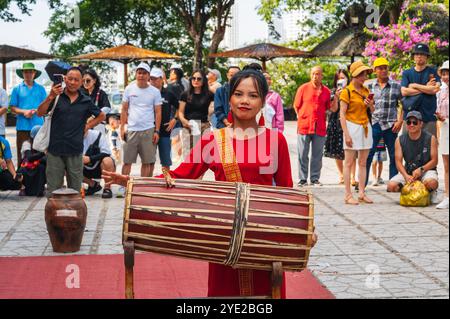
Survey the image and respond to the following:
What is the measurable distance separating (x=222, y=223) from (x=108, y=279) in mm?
2907

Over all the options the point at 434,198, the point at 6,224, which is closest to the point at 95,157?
the point at 6,224

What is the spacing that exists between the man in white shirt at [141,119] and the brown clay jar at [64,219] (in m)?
3.12

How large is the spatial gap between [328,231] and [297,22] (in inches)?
910

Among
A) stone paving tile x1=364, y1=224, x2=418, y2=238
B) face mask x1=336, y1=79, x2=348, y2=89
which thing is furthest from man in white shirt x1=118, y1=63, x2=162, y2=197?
stone paving tile x1=364, y1=224, x2=418, y2=238

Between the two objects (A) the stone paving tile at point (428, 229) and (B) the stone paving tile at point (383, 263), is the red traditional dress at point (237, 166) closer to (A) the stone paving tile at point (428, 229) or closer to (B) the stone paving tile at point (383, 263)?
(B) the stone paving tile at point (383, 263)

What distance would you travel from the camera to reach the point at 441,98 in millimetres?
10586

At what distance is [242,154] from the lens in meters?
4.05

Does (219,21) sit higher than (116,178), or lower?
higher

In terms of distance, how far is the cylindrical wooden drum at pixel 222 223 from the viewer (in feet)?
12.2

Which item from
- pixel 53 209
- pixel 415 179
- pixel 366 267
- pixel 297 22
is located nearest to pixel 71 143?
pixel 53 209

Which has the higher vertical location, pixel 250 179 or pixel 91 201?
pixel 250 179

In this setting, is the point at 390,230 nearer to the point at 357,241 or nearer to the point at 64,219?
the point at 357,241
